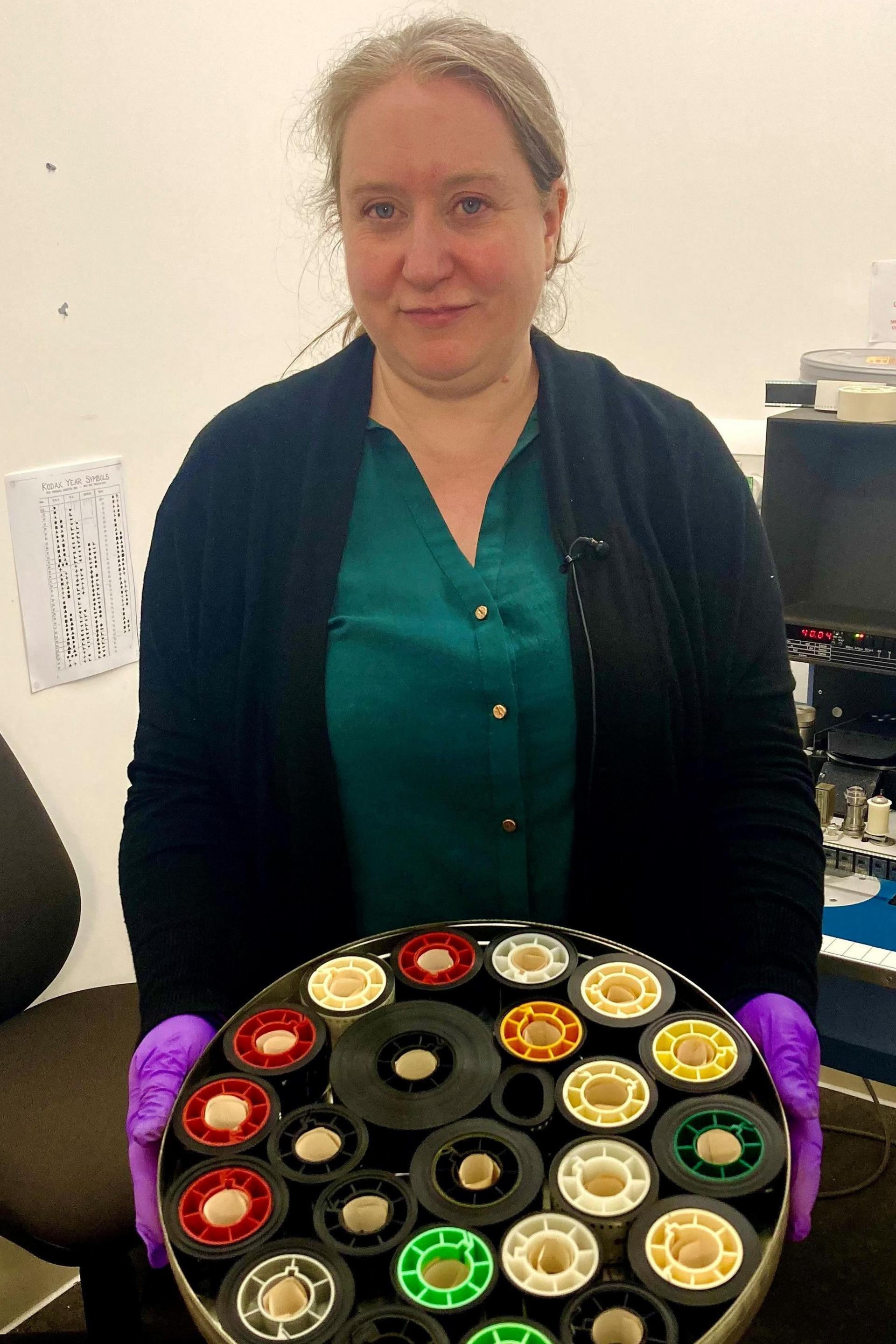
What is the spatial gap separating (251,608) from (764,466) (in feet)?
3.16

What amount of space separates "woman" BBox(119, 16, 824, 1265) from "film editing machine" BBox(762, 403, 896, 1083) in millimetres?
514

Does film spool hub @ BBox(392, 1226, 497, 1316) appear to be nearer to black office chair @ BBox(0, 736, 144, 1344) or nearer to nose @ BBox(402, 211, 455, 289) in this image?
nose @ BBox(402, 211, 455, 289)

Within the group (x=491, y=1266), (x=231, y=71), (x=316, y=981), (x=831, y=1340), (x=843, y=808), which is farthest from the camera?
(x=231, y=71)

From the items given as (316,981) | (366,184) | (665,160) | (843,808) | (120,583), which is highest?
(665,160)

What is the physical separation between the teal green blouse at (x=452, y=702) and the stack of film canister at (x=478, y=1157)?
0.17 meters

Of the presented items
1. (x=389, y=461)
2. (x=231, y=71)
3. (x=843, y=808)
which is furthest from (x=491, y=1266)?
(x=231, y=71)

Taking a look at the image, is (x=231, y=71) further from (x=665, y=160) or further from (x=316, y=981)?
(x=316, y=981)

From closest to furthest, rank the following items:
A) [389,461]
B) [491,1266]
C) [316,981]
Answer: [491,1266]
[316,981]
[389,461]

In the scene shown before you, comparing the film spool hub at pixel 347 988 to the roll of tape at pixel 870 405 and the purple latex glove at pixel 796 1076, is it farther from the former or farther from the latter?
the roll of tape at pixel 870 405

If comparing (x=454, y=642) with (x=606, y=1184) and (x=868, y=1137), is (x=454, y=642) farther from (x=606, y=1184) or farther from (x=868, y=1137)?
(x=868, y=1137)

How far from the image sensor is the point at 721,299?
2250mm

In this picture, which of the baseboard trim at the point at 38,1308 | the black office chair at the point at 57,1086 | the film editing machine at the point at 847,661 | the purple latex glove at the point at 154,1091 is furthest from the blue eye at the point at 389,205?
the baseboard trim at the point at 38,1308

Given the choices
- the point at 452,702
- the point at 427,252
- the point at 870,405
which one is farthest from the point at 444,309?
the point at 870,405

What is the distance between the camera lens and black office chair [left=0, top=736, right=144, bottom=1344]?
1.33 m
